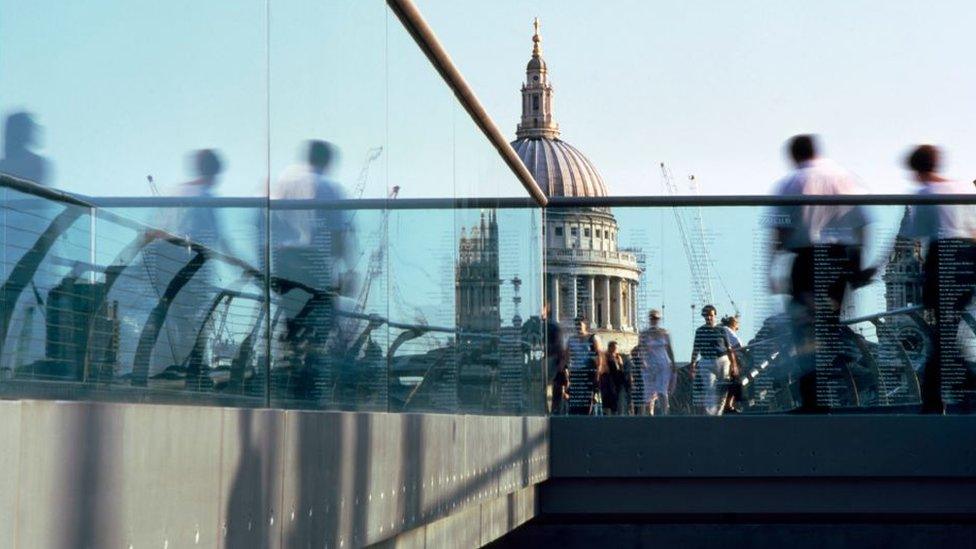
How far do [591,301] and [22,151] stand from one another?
28.1 ft

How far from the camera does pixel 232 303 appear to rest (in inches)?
116

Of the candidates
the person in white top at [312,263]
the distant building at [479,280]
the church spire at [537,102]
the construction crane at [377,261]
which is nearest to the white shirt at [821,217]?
the distant building at [479,280]

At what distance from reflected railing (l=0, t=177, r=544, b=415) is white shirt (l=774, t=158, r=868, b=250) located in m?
4.22

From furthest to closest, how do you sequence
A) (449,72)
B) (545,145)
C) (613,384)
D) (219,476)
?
(545,145) → (613,384) → (449,72) → (219,476)

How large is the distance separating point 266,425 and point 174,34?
2.41 feet

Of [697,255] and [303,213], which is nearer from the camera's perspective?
[303,213]

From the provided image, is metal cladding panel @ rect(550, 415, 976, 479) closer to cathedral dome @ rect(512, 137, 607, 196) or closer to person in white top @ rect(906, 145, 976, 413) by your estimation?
person in white top @ rect(906, 145, 976, 413)

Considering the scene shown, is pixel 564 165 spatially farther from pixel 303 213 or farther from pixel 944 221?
pixel 303 213

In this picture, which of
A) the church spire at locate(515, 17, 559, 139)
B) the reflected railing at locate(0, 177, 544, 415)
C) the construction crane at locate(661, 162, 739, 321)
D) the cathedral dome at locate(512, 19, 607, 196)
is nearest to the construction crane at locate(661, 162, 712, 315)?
the construction crane at locate(661, 162, 739, 321)

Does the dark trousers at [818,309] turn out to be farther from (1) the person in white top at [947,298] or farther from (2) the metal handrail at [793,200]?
(1) the person in white top at [947,298]

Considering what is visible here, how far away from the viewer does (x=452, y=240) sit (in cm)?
588

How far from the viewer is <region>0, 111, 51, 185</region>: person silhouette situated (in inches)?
72.1

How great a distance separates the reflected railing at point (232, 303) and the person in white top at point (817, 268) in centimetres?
409

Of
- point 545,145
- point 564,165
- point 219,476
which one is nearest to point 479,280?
point 219,476
